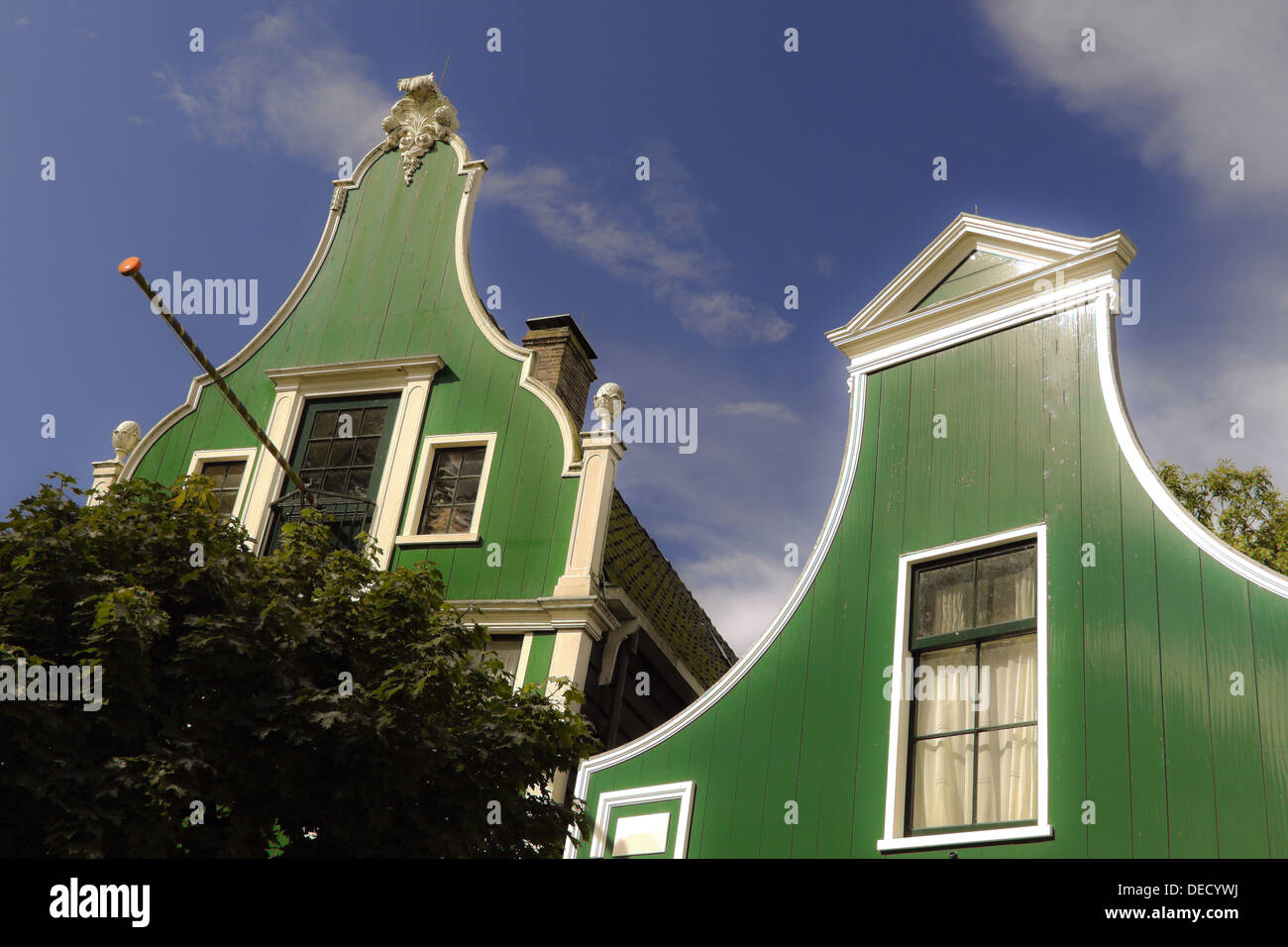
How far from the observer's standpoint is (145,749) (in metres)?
8.91

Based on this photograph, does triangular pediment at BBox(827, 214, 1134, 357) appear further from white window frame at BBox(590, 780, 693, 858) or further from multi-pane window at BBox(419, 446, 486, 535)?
multi-pane window at BBox(419, 446, 486, 535)

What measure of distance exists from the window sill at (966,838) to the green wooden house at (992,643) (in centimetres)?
2

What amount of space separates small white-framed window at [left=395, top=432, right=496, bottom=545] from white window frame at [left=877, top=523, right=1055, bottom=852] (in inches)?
297

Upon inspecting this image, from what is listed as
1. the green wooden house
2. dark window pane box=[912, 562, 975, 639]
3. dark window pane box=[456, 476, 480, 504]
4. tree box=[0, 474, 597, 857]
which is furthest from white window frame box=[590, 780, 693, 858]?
dark window pane box=[456, 476, 480, 504]

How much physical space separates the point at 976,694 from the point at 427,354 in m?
10.4

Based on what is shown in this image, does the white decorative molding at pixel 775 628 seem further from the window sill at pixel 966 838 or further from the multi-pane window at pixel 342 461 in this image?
the multi-pane window at pixel 342 461

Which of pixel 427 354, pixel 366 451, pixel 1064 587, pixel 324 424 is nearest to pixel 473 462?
pixel 366 451

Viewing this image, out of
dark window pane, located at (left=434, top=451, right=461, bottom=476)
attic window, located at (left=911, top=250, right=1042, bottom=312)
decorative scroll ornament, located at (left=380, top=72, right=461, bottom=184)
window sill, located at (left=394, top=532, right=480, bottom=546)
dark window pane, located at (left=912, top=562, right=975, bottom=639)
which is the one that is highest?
decorative scroll ornament, located at (left=380, top=72, right=461, bottom=184)

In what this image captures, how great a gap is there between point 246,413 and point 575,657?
5469mm

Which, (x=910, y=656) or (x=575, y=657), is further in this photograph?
(x=575, y=657)

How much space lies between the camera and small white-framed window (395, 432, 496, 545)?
15195 millimetres

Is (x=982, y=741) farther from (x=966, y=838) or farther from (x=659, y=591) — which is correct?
(x=659, y=591)
